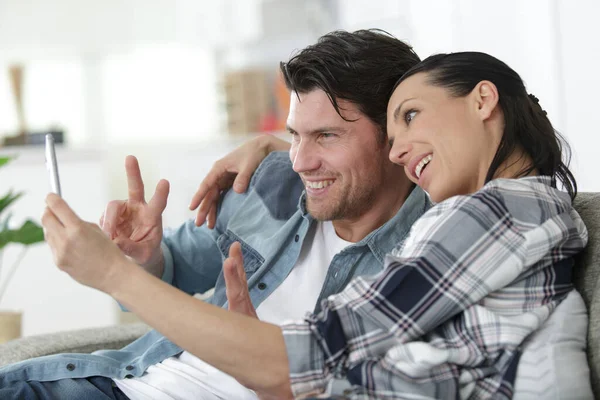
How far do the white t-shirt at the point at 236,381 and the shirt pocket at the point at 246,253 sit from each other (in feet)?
0.28

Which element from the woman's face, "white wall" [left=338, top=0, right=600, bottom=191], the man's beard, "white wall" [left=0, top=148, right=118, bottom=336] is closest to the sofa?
the woman's face

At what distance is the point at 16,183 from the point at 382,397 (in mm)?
4100

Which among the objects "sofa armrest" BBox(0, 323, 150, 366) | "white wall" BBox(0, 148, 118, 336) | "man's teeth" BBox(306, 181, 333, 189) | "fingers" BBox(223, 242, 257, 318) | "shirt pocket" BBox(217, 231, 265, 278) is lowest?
"white wall" BBox(0, 148, 118, 336)

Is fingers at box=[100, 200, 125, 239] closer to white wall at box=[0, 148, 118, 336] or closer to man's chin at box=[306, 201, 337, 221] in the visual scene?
man's chin at box=[306, 201, 337, 221]

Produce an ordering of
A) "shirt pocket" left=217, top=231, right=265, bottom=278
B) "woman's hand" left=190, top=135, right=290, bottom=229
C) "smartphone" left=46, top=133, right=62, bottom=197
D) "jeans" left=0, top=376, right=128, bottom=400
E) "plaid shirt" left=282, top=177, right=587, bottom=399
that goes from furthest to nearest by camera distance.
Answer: "woman's hand" left=190, top=135, right=290, bottom=229, "shirt pocket" left=217, top=231, right=265, bottom=278, "jeans" left=0, top=376, right=128, bottom=400, "smartphone" left=46, top=133, right=62, bottom=197, "plaid shirt" left=282, top=177, right=587, bottom=399

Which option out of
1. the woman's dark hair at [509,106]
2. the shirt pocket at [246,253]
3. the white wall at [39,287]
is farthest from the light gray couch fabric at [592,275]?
the white wall at [39,287]

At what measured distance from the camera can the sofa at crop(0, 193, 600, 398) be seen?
4.00 ft

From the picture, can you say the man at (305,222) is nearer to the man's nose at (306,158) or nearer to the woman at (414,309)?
the man's nose at (306,158)

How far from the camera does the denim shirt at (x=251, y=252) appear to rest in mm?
1645

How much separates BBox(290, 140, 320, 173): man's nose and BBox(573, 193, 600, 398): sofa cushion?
1.79 ft

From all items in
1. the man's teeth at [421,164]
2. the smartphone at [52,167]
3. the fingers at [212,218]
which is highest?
the smartphone at [52,167]

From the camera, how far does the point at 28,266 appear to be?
474 cm

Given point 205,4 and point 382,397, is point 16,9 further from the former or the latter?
point 382,397

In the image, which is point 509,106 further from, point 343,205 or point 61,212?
point 61,212
